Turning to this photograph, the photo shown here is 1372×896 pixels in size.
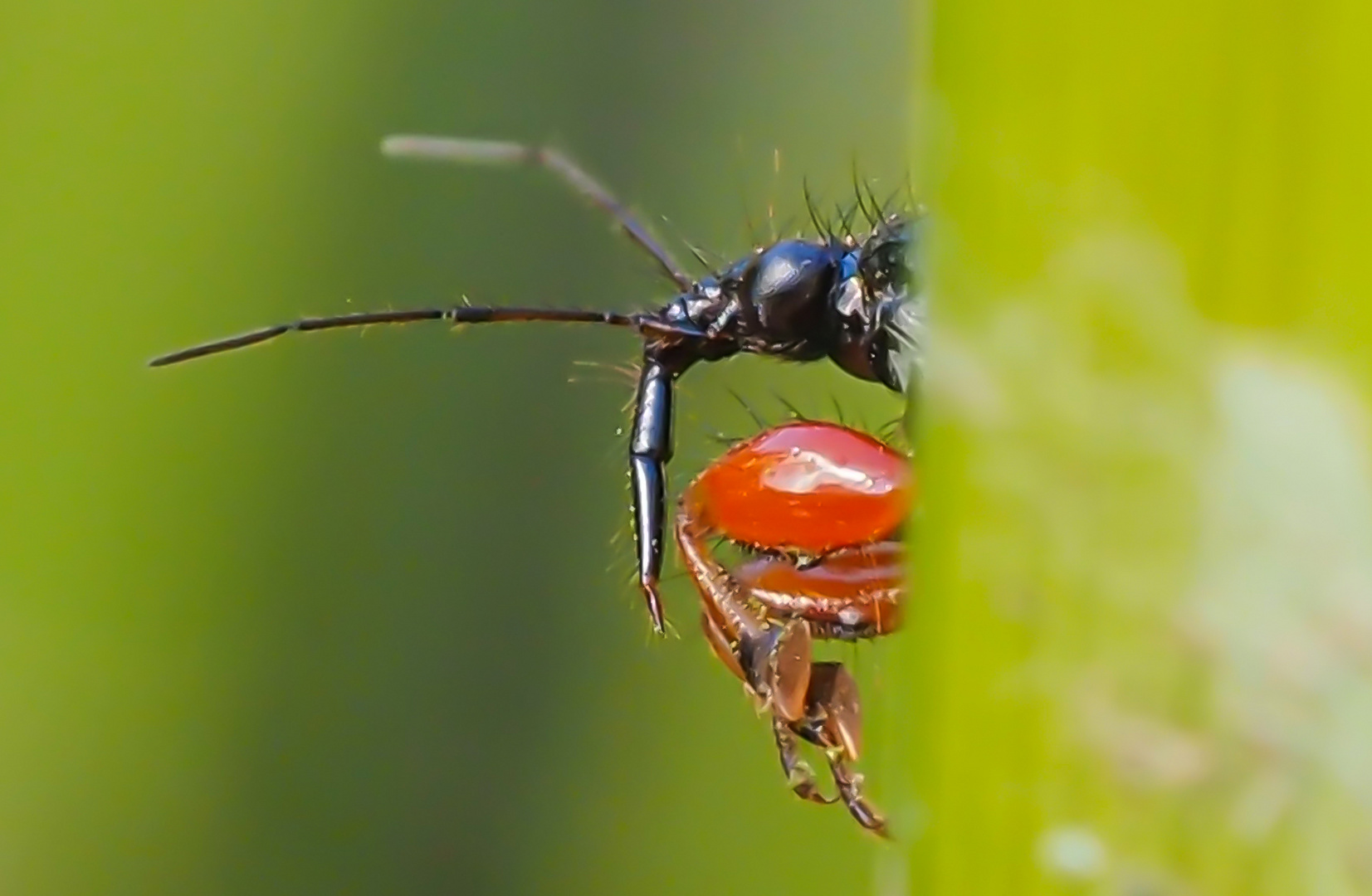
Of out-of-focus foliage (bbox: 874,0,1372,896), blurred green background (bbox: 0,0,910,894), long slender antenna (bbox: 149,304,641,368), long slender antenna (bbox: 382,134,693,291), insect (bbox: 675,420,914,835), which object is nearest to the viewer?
out-of-focus foliage (bbox: 874,0,1372,896)

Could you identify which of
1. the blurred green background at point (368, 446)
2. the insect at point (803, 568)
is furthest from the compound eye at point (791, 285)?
the blurred green background at point (368, 446)

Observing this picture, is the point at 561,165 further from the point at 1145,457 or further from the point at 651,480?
the point at 1145,457

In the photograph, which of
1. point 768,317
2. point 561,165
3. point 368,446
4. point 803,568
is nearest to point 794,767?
point 803,568

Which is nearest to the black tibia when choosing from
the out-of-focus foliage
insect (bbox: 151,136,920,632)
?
insect (bbox: 151,136,920,632)

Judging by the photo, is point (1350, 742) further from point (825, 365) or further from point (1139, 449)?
point (825, 365)

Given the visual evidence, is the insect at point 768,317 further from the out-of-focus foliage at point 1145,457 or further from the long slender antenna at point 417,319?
the out-of-focus foliage at point 1145,457

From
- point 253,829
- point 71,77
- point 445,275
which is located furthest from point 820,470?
point 253,829

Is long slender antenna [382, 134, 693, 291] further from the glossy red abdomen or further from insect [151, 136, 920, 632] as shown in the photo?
the glossy red abdomen
